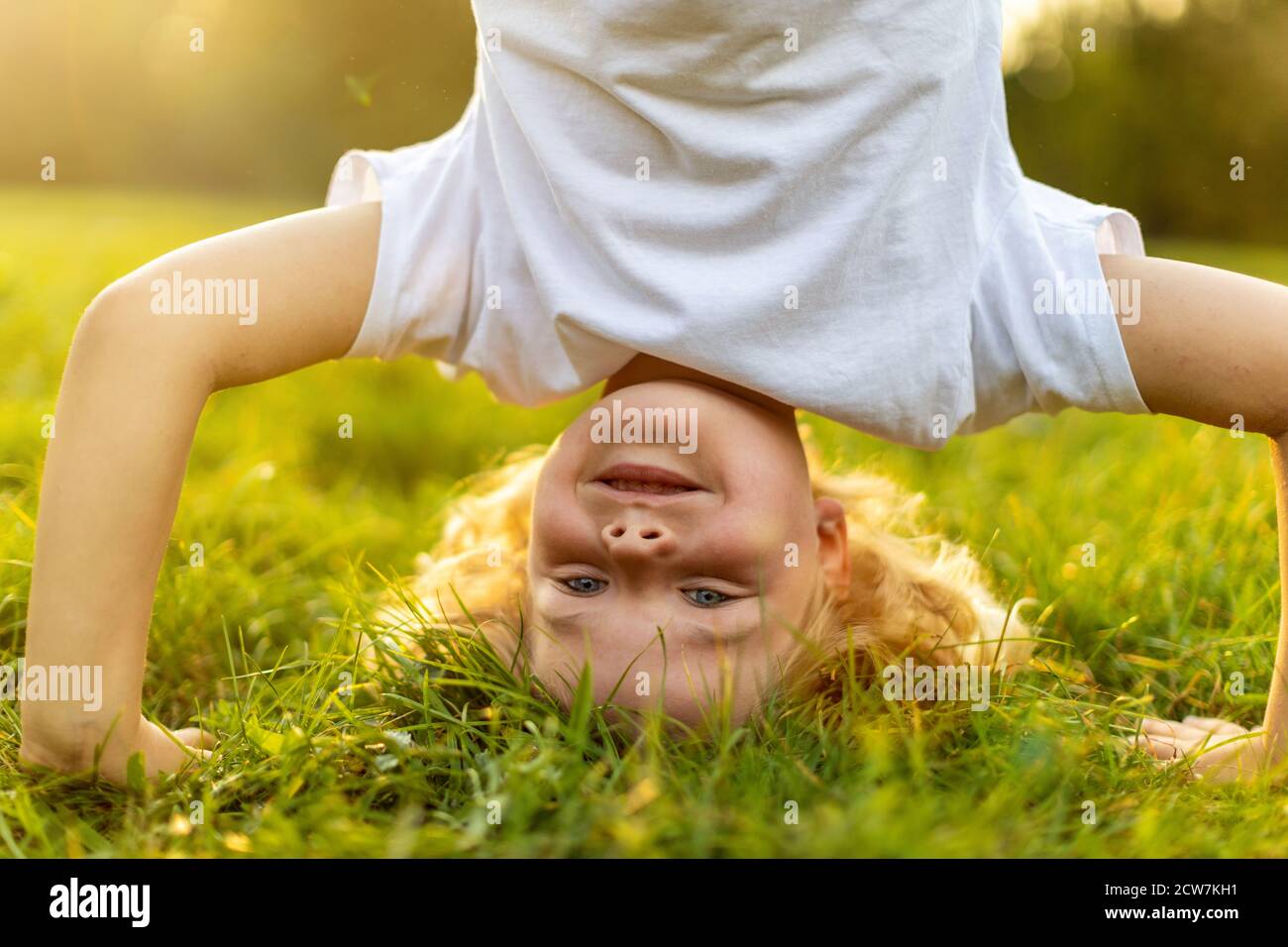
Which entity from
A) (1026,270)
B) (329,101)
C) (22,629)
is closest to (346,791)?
(22,629)

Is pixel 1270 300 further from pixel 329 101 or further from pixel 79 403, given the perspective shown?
pixel 329 101

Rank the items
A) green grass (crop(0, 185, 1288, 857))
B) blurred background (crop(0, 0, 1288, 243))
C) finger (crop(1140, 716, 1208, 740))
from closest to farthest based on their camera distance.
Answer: green grass (crop(0, 185, 1288, 857))
finger (crop(1140, 716, 1208, 740))
blurred background (crop(0, 0, 1288, 243))

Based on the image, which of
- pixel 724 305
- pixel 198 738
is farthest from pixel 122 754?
pixel 724 305

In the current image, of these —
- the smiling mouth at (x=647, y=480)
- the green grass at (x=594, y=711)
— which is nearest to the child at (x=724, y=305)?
the smiling mouth at (x=647, y=480)

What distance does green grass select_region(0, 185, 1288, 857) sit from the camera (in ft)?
5.01

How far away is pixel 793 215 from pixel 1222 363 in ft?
2.30

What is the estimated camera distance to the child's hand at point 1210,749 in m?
1.87

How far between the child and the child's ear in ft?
0.68

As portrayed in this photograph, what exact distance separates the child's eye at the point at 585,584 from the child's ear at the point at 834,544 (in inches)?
19.3

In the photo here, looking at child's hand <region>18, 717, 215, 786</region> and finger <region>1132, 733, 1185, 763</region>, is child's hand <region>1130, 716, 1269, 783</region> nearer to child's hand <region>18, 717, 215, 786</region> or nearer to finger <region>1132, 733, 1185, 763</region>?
finger <region>1132, 733, 1185, 763</region>

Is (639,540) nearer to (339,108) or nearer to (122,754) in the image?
(122,754)

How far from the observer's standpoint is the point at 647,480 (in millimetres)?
1919

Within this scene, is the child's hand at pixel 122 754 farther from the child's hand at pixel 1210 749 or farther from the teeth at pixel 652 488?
the child's hand at pixel 1210 749

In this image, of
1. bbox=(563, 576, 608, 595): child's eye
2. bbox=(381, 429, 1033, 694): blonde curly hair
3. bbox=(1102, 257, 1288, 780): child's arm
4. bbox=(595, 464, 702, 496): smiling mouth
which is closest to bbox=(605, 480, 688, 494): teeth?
bbox=(595, 464, 702, 496): smiling mouth
